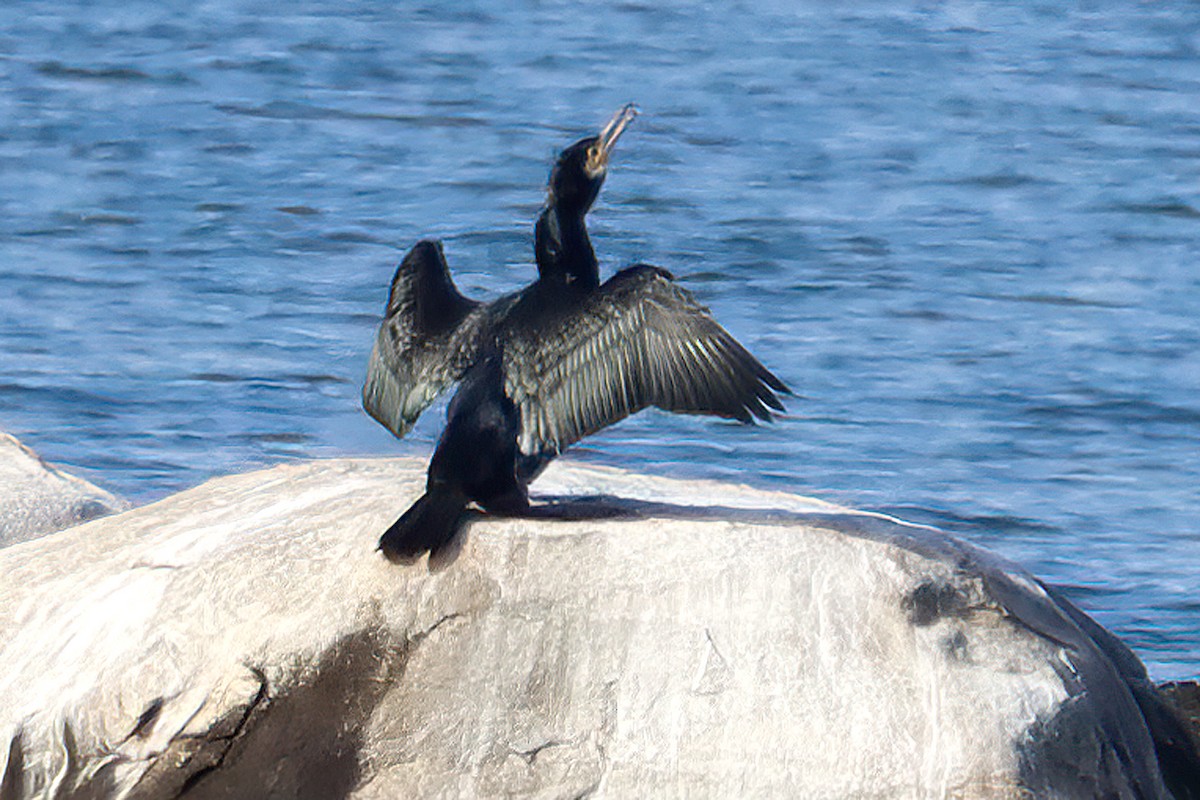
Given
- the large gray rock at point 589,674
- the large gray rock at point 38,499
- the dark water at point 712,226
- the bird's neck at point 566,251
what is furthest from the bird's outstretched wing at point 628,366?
the dark water at point 712,226

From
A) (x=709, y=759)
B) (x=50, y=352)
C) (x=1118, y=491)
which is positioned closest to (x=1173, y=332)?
(x=1118, y=491)

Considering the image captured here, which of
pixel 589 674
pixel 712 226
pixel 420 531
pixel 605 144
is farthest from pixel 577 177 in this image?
pixel 712 226

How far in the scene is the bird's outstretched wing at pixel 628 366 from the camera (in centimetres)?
433

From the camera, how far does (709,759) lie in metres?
3.93

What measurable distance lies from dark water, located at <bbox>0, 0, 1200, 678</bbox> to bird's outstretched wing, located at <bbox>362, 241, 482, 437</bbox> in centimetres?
246

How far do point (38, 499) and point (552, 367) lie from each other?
1.98 meters

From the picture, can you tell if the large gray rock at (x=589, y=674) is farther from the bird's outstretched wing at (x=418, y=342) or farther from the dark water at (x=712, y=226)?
the dark water at (x=712, y=226)

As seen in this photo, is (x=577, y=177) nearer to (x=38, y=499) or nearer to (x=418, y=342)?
(x=418, y=342)

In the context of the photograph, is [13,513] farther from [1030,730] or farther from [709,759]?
[1030,730]

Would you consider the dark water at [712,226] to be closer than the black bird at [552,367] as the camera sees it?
No

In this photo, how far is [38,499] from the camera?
18.8 feet

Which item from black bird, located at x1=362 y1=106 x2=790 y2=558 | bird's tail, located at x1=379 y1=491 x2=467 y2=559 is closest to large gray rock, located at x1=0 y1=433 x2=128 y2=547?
black bird, located at x1=362 y1=106 x2=790 y2=558

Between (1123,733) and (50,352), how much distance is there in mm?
5839

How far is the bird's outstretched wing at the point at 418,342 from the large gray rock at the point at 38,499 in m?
1.27
